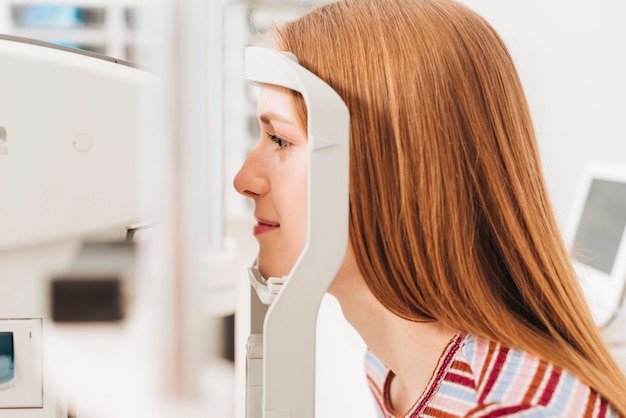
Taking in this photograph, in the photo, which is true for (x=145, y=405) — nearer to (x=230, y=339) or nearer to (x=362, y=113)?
(x=230, y=339)

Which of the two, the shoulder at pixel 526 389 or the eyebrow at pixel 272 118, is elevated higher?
the eyebrow at pixel 272 118

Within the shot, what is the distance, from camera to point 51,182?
1.59 ft

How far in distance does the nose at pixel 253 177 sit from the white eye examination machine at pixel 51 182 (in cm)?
20

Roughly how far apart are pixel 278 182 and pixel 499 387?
29 centimetres

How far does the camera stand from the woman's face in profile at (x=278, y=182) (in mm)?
703

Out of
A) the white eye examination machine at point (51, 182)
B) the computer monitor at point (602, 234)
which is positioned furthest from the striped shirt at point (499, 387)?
the computer monitor at point (602, 234)

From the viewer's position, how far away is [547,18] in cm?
168

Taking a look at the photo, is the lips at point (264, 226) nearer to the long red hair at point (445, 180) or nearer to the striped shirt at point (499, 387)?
the long red hair at point (445, 180)

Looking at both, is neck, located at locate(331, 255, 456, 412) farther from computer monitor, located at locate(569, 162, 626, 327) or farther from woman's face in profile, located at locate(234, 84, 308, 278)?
computer monitor, located at locate(569, 162, 626, 327)

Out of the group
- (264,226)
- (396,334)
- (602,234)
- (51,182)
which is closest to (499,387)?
(396,334)

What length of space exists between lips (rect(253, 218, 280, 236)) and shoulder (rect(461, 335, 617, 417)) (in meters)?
0.24

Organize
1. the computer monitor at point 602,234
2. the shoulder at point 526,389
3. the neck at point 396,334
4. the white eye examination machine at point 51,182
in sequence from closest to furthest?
the white eye examination machine at point 51,182, the shoulder at point 526,389, the neck at point 396,334, the computer monitor at point 602,234

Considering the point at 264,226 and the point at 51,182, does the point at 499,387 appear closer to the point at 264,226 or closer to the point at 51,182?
the point at 264,226

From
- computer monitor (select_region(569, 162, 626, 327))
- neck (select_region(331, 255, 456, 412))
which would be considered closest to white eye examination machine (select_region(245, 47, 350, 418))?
neck (select_region(331, 255, 456, 412))
